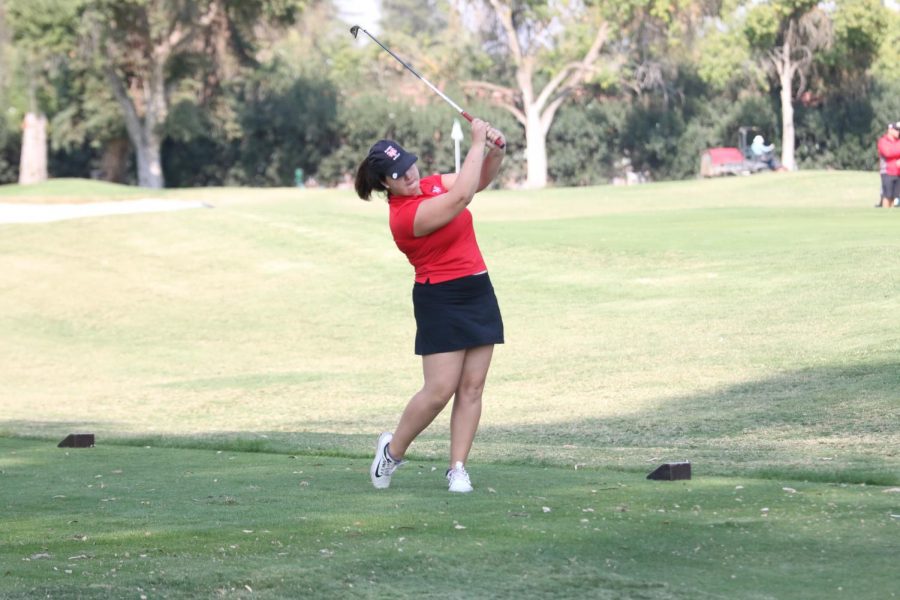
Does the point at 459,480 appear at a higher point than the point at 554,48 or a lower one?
lower

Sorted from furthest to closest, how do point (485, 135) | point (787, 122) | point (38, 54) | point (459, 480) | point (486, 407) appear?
point (787, 122) → point (38, 54) → point (486, 407) → point (459, 480) → point (485, 135)

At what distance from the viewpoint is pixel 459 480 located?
7.22m

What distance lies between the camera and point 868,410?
11.6 m

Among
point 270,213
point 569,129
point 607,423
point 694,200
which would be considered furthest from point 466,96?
point 607,423

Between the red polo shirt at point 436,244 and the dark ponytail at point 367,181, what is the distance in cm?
12

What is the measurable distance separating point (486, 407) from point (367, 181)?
707 centimetres

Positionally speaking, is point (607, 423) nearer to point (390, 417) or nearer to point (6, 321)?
point (390, 417)

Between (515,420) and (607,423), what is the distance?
110 centimetres

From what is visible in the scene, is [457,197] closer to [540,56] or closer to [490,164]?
[490,164]

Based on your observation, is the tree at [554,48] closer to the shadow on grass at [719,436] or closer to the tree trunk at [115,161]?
the tree trunk at [115,161]

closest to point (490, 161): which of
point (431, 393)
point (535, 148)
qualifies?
point (431, 393)

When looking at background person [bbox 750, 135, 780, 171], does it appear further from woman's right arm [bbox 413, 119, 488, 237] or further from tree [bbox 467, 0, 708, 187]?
woman's right arm [bbox 413, 119, 488, 237]

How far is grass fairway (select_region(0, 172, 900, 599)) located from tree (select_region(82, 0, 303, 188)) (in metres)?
20.2

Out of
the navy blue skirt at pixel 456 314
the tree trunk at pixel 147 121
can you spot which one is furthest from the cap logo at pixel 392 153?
the tree trunk at pixel 147 121
